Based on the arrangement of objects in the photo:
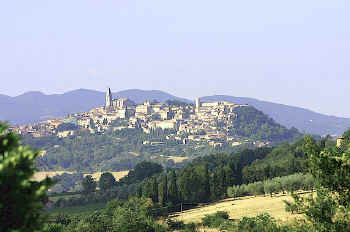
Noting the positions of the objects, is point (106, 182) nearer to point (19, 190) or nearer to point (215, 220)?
point (215, 220)

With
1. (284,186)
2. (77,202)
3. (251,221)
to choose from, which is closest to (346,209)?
(251,221)

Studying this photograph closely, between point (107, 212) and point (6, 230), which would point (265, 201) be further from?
point (6, 230)

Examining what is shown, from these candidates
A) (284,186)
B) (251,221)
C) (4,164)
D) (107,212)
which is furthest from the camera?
(284,186)

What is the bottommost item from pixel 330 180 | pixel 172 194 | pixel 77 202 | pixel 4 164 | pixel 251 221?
pixel 77 202

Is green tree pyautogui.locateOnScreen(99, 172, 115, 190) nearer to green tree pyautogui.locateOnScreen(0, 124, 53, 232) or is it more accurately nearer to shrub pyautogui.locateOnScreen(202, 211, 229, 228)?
shrub pyautogui.locateOnScreen(202, 211, 229, 228)

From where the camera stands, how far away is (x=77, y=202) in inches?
5148

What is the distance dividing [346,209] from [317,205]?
3.82 metres

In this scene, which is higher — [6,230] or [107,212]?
[6,230]

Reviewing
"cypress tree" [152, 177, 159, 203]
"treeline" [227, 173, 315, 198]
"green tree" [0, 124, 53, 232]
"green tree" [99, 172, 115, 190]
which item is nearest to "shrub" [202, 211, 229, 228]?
"treeline" [227, 173, 315, 198]

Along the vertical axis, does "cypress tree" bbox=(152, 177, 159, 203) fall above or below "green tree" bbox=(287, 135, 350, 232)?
below

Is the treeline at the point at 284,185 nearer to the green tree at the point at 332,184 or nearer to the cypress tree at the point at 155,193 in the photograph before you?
the cypress tree at the point at 155,193

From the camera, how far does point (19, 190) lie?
387 inches

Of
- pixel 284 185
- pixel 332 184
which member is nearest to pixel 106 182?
pixel 284 185

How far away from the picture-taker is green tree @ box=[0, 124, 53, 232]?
31.3ft
